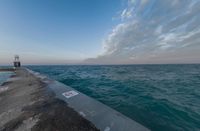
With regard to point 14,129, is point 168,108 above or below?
below

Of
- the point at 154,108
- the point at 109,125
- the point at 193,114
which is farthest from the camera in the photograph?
the point at 154,108

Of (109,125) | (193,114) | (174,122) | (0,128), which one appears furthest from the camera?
(193,114)

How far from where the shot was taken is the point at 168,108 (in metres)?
4.37

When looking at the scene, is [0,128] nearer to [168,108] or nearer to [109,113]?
[109,113]

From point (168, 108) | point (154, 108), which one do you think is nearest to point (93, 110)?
point (154, 108)

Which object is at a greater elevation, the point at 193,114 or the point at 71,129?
the point at 71,129

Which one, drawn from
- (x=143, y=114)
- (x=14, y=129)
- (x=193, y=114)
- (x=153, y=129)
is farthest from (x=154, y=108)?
(x=14, y=129)

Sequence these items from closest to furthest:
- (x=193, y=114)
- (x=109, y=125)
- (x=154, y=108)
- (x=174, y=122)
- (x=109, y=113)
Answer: (x=109, y=125) < (x=109, y=113) < (x=174, y=122) < (x=193, y=114) < (x=154, y=108)

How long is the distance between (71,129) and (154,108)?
13.9 ft

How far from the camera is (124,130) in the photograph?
1787 millimetres

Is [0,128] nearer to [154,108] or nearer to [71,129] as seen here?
[71,129]

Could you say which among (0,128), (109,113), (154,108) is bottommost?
(154,108)

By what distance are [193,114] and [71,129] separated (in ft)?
16.8

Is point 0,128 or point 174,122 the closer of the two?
point 0,128
